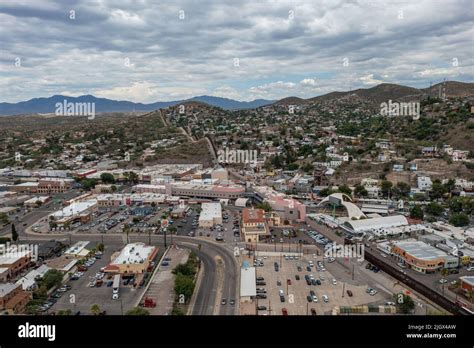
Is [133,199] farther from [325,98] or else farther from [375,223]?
[325,98]

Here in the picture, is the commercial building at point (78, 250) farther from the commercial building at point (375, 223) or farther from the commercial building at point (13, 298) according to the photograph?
the commercial building at point (375, 223)

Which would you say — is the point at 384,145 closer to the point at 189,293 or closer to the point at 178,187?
the point at 178,187

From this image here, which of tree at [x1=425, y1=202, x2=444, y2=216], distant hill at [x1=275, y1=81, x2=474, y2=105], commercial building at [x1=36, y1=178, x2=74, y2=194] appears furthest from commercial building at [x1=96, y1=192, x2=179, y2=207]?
distant hill at [x1=275, y1=81, x2=474, y2=105]

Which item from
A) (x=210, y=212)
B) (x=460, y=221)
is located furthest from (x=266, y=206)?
(x=460, y=221)

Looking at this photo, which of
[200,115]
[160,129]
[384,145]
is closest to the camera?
[384,145]
